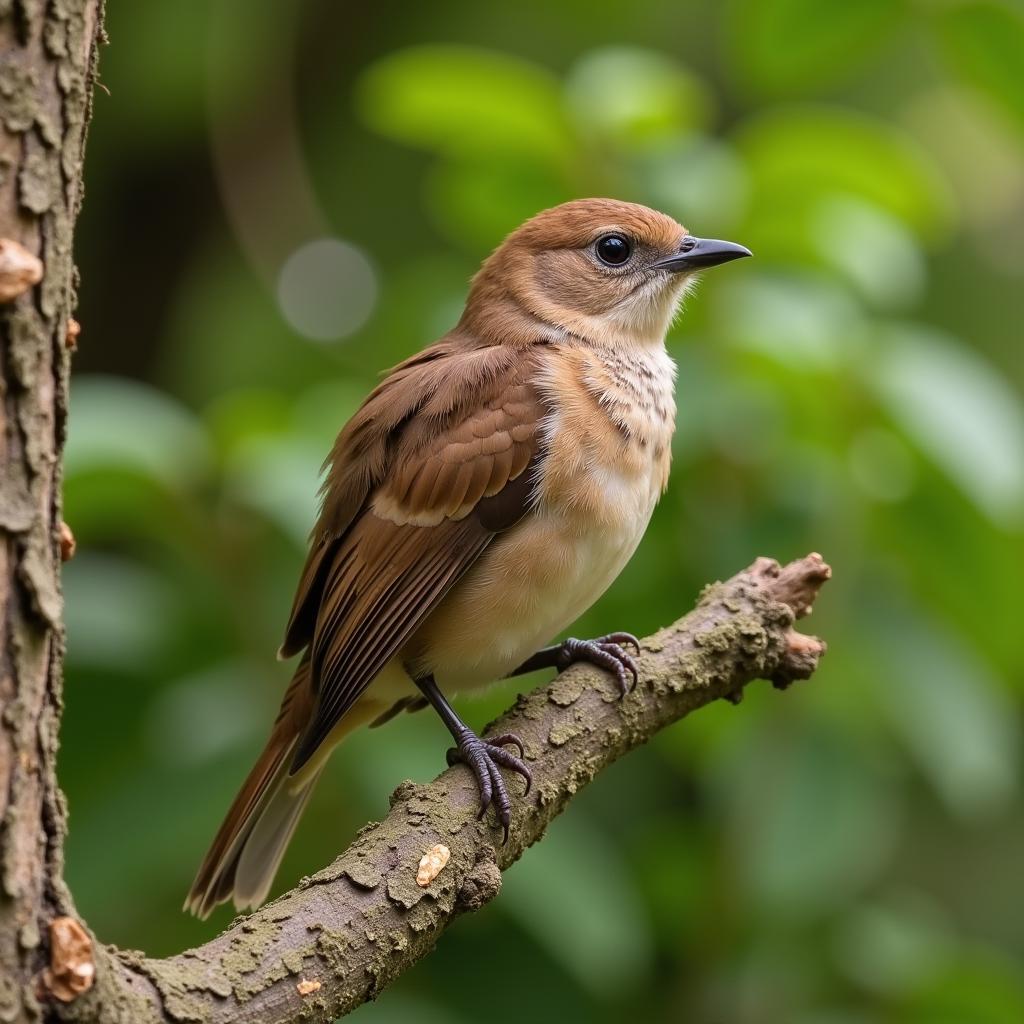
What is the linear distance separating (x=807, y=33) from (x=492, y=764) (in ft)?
8.62

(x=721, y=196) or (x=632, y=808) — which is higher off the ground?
(x=721, y=196)

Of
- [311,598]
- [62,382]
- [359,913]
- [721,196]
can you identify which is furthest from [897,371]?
[62,382]

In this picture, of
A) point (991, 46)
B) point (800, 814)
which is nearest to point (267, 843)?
point (800, 814)

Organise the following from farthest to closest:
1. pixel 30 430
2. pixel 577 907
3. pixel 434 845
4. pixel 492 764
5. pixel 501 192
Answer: pixel 501 192, pixel 577 907, pixel 492 764, pixel 434 845, pixel 30 430

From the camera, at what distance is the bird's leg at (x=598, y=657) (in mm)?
3434

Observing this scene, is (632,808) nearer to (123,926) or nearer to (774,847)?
(774,847)

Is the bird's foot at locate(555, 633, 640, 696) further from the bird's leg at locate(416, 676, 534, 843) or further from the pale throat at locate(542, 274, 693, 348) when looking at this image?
the pale throat at locate(542, 274, 693, 348)

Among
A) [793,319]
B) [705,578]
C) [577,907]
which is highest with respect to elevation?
[793,319]

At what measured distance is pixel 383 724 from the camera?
13.9 ft

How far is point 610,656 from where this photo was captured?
350 cm

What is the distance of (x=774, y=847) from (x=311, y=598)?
147cm

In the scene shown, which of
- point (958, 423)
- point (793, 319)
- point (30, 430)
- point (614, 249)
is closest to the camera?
point (30, 430)

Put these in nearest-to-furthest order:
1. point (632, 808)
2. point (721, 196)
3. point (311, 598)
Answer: point (311, 598)
point (721, 196)
point (632, 808)

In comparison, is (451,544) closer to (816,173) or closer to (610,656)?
(610,656)
